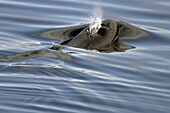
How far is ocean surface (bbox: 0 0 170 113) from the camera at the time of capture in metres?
4.62

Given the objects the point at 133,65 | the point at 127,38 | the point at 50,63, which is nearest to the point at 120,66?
the point at 133,65

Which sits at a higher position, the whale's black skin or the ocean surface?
the whale's black skin

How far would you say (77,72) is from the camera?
5.86 meters

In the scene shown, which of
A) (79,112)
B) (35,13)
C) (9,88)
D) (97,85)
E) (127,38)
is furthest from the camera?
(35,13)

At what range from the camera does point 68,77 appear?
559 centimetres

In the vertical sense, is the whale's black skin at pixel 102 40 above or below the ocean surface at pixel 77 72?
above

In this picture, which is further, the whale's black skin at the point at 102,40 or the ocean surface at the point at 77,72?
the whale's black skin at the point at 102,40

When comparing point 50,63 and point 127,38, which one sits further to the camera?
point 127,38

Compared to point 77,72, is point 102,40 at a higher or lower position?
higher

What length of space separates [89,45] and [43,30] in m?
2.05

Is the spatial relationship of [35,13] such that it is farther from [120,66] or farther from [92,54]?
[120,66]

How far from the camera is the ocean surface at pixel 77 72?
15.2 ft

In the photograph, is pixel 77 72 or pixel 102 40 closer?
pixel 77 72

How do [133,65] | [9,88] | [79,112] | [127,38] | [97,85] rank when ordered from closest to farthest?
[79,112] → [9,88] → [97,85] → [133,65] → [127,38]
